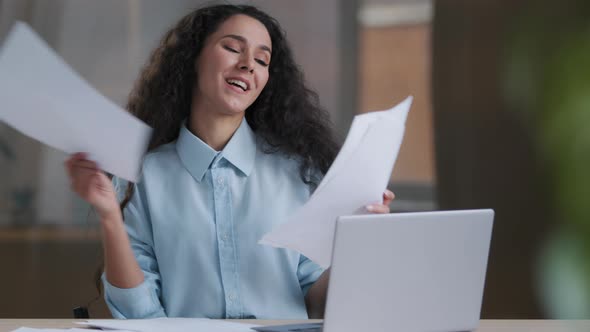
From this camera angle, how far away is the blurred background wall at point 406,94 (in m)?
3.42

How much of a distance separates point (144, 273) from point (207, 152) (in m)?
0.28

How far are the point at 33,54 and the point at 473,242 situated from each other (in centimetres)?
68

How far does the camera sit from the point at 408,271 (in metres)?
1.11

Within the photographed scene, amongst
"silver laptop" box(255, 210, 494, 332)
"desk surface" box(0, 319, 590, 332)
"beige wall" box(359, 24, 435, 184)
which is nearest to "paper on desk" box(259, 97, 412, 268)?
"silver laptop" box(255, 210, 494, 332)

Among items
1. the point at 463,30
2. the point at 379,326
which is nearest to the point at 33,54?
the point at 379,326

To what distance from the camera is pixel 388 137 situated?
3.86 feet

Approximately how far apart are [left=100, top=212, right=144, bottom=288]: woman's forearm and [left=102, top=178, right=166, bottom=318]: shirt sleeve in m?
0.02

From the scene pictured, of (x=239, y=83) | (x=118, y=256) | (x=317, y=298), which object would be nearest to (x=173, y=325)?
(x=118, y=256)

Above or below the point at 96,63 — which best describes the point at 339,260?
below

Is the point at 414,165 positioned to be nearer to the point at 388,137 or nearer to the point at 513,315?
the point at 513,315

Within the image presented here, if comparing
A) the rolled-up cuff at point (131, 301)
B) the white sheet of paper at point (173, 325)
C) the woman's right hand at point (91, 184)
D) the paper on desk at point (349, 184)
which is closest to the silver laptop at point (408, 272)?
the paper on desk at point (349, 184)

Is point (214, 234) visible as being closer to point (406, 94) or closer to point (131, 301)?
point (131, 301)

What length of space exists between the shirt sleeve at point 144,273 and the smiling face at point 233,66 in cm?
25

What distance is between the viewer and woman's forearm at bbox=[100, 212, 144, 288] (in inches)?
55.6
